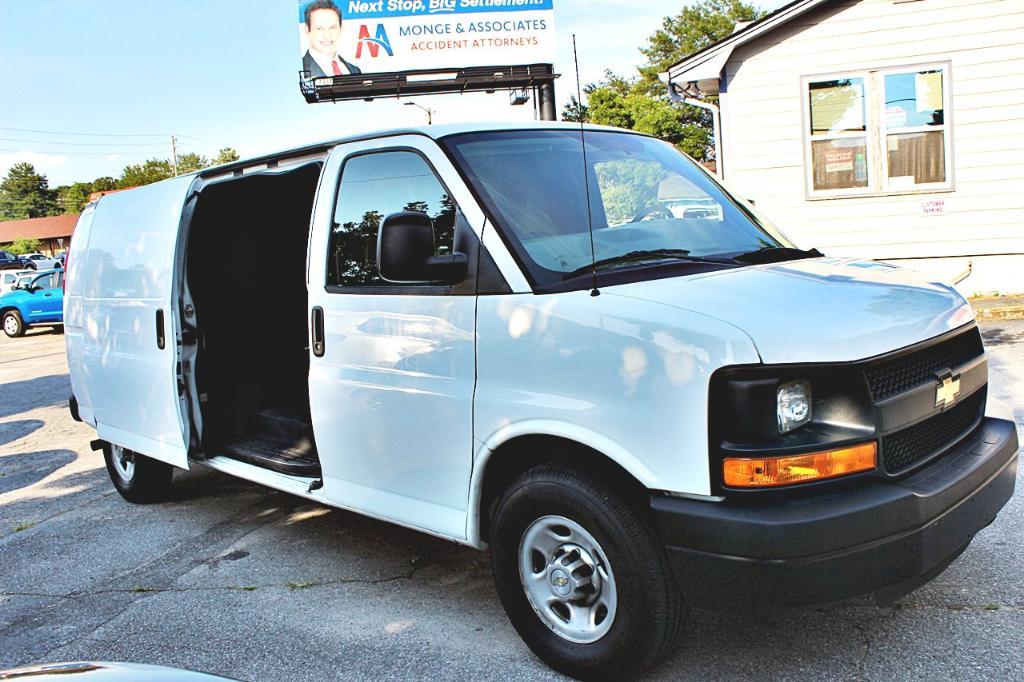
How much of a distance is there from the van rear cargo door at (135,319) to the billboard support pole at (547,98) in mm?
18752

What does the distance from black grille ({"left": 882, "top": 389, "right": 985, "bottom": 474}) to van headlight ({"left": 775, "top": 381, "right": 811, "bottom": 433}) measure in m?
0.29

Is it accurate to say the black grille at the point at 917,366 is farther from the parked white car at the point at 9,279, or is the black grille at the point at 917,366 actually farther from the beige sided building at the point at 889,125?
the parked white car at the point at 9,279

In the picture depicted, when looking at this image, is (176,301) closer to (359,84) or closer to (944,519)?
(944,519)

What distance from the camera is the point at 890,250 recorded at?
12.9 m

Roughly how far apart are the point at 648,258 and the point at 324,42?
22484 mm

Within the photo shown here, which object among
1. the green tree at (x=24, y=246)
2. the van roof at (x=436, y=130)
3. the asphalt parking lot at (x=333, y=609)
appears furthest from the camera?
the green tree at (x=24, y=246)

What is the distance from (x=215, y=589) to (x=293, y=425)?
1.00 m

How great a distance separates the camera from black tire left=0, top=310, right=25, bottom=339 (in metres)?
21.7

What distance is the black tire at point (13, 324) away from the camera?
71.3 ft

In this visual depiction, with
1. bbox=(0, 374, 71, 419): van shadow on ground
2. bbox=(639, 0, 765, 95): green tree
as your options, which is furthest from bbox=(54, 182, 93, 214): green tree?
bbox=(0, 374, 71, 419): van shadow on ground

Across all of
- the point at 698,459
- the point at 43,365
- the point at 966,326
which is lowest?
the point at 43,365

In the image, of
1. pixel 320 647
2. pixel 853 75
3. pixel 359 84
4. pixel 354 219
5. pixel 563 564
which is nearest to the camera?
pixel 563 564

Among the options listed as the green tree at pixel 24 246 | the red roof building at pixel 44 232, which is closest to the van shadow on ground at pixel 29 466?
the green tree at pixel 24 246

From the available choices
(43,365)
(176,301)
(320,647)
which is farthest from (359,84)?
(320,647)
